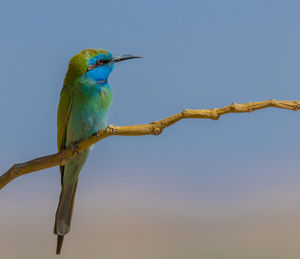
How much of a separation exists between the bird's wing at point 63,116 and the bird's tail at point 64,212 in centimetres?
11

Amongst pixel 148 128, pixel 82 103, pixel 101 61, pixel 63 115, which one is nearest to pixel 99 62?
pixel 101 61

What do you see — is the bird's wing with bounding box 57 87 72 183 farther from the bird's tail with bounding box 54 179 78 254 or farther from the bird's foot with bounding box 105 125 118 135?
the bird's foot with bounding box 105 125 118 135

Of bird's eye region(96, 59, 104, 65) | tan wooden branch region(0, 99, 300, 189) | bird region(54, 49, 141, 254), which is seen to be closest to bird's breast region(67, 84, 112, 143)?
bird region(54, 49, 141, 254)

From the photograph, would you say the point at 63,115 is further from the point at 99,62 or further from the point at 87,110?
the point at 99,62

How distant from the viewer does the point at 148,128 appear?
155 cm

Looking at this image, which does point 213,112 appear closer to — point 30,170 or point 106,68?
point 30,170

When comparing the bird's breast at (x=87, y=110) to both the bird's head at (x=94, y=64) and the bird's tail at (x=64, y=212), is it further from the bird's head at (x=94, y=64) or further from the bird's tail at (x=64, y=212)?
the bird's tail at (x=64, y=212)

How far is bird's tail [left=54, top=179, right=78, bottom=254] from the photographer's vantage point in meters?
2.15

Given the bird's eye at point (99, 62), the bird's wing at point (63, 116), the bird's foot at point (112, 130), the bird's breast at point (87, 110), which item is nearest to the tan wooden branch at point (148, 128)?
the bird's foot at point (112, 130)

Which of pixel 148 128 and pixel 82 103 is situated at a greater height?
pixel 82 103

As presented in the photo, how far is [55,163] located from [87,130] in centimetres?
58

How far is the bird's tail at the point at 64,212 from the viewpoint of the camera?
7.05 feet

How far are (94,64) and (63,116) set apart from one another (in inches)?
14.1

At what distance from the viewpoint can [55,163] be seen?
69.6 inches
